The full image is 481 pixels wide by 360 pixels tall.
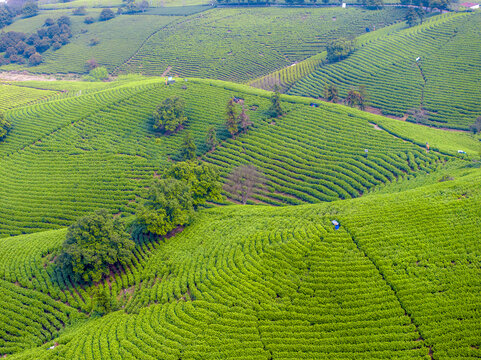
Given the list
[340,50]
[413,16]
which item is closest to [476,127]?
[340,50]

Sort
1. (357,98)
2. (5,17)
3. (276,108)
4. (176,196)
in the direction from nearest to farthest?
(176,196), (276,108), (357,98), (5,17)

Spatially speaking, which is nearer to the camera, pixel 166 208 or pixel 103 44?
pixel 166 208

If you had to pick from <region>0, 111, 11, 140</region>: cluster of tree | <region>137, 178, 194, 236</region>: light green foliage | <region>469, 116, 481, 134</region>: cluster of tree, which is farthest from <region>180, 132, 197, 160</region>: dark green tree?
<region>469, 116, 481, 134</region>: cluster of tree

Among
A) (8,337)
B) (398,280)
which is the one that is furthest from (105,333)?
(398,280)

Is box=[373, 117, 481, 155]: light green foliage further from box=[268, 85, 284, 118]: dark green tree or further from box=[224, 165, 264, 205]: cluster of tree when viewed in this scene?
box=[224, 165, 264, 205]: cluster of tree

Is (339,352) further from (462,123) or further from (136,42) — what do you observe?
(136,42)

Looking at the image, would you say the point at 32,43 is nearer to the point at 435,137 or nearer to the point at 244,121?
the point at 244,121

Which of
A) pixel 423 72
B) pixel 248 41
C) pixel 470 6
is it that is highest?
pixel 470 6
